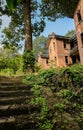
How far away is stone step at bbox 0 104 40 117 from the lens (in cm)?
532

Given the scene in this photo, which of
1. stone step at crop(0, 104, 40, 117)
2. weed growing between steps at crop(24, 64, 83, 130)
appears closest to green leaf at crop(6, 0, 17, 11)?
weed growing between steps at crop(24, 64, 83, 130)

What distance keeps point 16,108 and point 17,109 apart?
4 cm

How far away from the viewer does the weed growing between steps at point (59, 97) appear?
5.28 metres

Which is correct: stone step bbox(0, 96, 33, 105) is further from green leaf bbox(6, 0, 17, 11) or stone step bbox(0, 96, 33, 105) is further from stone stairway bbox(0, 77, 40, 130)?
A: green leaf bbox(6, 0, 17, 11)

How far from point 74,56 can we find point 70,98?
29016mm

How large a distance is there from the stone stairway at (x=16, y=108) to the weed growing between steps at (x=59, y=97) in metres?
0.20

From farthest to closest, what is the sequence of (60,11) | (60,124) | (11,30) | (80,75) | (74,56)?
(74,56)
(11,30)
(60,11)
(80,75)
(60,124)

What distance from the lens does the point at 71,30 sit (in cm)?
7925

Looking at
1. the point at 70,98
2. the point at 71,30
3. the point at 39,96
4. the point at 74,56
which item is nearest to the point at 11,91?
the point at 39,96

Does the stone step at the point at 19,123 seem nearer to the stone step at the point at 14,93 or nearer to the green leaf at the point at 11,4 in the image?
the stone step at the point at 14,93

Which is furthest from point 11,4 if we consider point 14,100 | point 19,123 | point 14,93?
point 14,93

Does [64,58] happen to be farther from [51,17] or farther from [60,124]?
[60,124]

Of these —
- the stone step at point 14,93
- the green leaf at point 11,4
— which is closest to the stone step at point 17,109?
the stone step at point 14,93

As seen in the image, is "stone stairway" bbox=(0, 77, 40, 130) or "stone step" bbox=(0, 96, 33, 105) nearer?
"stone stairway" bbox=(0, 77, 40, 130)
